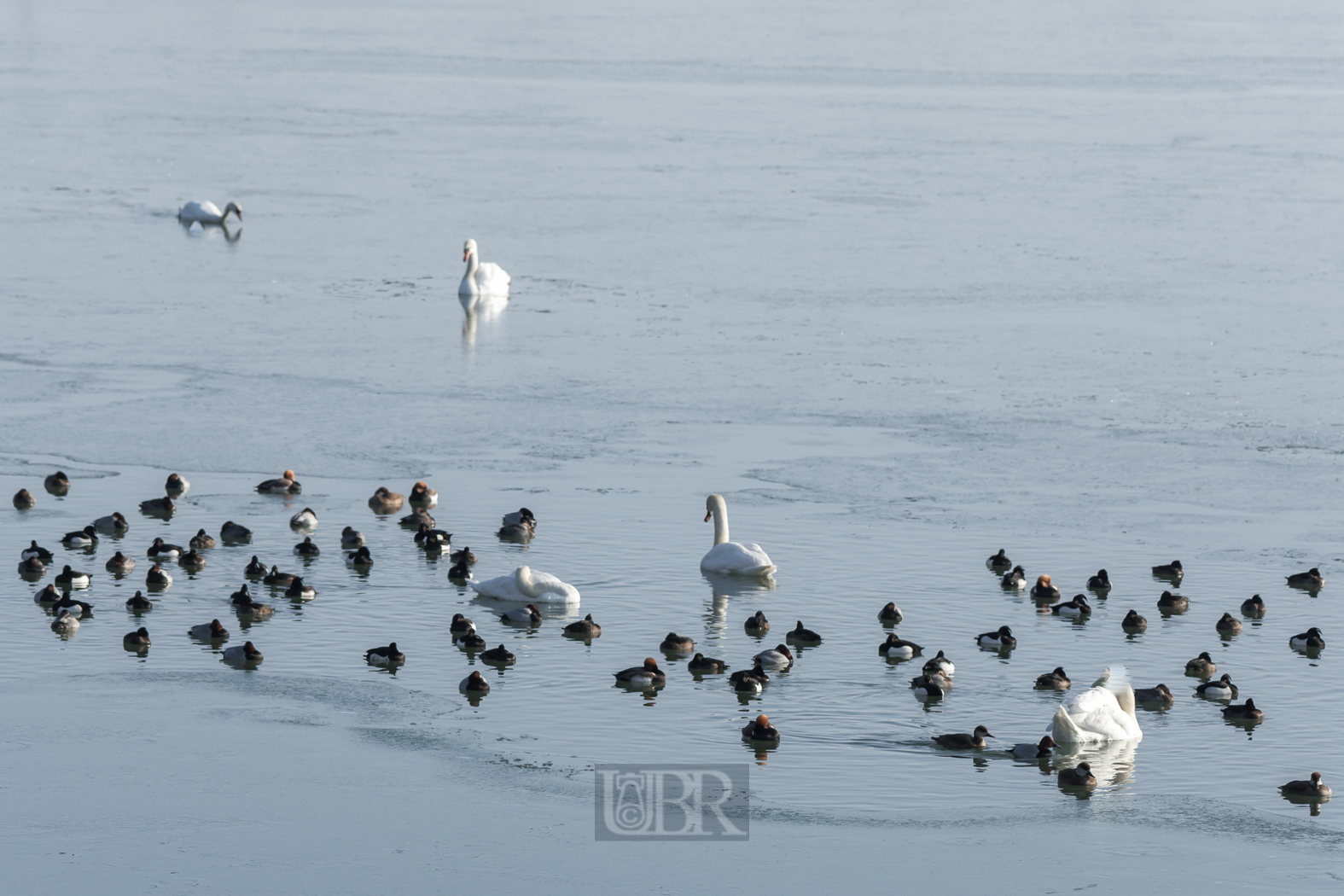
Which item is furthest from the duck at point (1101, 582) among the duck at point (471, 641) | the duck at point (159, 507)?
the duck at point (159, 507)

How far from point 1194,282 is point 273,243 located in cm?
2004

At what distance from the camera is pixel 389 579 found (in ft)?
79.4

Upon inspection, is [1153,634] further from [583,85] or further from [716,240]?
[583,85]

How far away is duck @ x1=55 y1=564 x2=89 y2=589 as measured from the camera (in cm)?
2291

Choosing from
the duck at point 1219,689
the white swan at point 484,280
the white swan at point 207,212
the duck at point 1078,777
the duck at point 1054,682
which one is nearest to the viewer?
the duck at point 1078,777

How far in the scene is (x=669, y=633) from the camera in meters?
21.8

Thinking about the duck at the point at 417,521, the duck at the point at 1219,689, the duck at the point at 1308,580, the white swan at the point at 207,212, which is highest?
the white swan at the point at 207,212

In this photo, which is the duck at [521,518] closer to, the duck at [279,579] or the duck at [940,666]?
the duck at [279,579]

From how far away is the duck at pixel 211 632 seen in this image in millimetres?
21453

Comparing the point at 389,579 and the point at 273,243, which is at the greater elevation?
the point at 273,243

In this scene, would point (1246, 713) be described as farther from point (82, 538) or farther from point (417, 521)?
point (82, 538)

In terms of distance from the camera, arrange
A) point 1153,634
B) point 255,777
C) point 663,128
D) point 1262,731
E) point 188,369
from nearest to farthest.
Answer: point 255,777, point 1262,731, point 1153,634, point 188,369, point 663,128

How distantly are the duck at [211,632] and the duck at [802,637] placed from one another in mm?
6094

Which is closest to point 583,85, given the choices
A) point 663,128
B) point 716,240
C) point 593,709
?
point 663,128
